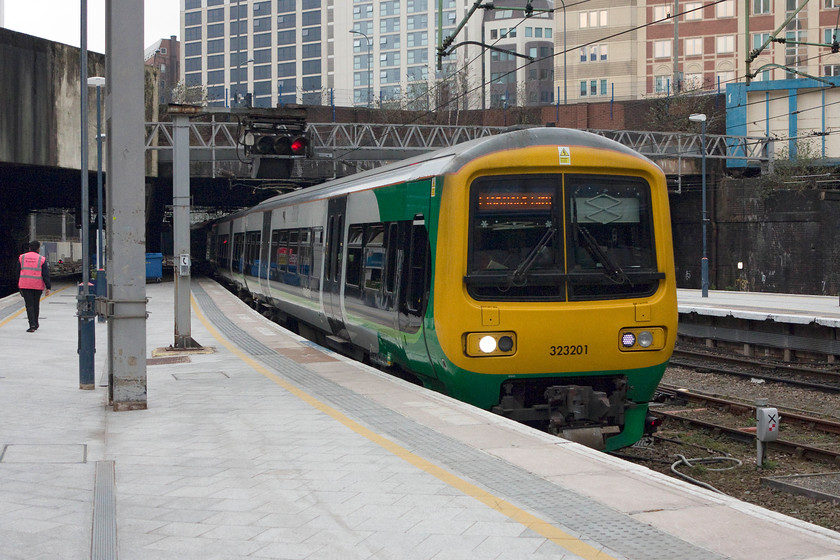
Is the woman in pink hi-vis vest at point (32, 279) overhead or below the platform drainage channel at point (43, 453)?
overhead

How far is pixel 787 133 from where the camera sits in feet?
166

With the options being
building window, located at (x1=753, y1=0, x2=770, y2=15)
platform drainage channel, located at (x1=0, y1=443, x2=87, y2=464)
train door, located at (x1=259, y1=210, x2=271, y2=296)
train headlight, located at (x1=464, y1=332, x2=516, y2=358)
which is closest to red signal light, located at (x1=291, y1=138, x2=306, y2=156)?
train headlight, located at (x1=464, y1=332, x2=516, y2=358)

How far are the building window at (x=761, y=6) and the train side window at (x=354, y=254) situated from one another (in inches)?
2458

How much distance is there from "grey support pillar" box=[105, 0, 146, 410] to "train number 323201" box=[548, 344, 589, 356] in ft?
13.0

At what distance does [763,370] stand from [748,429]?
7312 mm

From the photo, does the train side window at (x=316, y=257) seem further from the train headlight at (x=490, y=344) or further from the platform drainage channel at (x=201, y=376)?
the train headlight at (x=490, y=344)

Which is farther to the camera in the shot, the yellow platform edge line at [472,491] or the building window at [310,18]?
the building window at [310,18]

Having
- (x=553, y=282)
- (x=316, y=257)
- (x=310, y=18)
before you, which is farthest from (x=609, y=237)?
(x=310, y=18)

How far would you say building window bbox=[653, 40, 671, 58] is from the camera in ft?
234

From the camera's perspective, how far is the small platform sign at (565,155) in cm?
899

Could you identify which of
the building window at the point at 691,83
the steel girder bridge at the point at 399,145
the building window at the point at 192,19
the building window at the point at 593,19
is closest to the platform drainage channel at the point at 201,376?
the steel girder bridge at the point at 399,145

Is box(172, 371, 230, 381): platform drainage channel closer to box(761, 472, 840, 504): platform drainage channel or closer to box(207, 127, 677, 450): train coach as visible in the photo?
box(207, 127, 677, 450): train coach

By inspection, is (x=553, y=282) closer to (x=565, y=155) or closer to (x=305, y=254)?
(x=565, y=155)

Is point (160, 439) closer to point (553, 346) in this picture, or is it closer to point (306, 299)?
point (553, 346)
